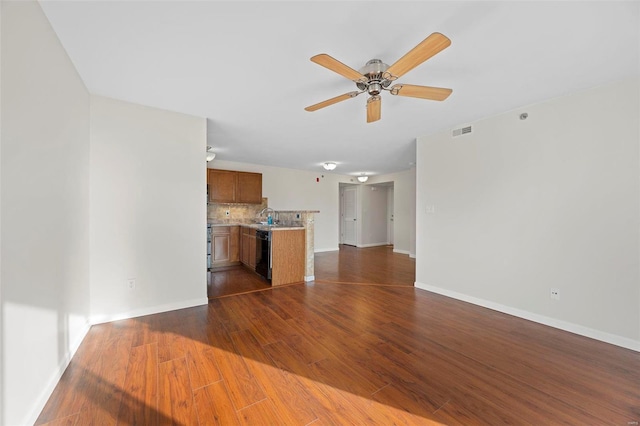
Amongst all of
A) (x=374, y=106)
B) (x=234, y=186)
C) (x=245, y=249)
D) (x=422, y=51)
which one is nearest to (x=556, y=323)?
(x=374, y=106)

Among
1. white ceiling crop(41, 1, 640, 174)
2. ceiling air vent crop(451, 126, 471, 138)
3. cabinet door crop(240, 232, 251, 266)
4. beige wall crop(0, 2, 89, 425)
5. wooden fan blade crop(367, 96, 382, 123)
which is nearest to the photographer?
beige wall crop(0, 2, 89, 425)

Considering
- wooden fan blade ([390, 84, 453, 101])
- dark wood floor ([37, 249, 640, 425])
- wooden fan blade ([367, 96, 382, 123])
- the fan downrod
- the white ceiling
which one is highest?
the white ceiling

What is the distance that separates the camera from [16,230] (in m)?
1.26

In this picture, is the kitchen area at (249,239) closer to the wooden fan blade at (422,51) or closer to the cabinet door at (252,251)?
the cabinet door at (252,251)

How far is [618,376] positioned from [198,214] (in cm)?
422

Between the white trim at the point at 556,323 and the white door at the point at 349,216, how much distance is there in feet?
16.3

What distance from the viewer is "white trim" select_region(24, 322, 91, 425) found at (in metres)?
1.36

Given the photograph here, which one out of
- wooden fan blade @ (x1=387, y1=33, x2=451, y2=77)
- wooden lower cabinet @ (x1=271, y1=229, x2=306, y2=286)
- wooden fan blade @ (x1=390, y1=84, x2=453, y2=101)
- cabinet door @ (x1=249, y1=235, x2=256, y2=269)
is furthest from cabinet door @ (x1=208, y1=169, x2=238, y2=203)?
wooden fan blade @ (x1=387, y1=33, x2=451, y2=77)

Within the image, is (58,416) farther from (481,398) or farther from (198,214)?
(481,398)

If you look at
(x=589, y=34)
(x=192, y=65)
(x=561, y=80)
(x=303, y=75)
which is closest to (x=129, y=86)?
(x=192, y=65)

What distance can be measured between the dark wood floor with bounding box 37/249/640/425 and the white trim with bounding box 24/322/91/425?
0.12 feet

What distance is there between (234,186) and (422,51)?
4962mm

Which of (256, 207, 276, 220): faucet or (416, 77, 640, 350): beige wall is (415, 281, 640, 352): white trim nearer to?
(416, 77, 640, 350): beige wall

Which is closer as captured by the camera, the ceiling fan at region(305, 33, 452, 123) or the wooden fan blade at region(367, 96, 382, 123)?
the ceiling fan at region(305, 33, 452, 123)
